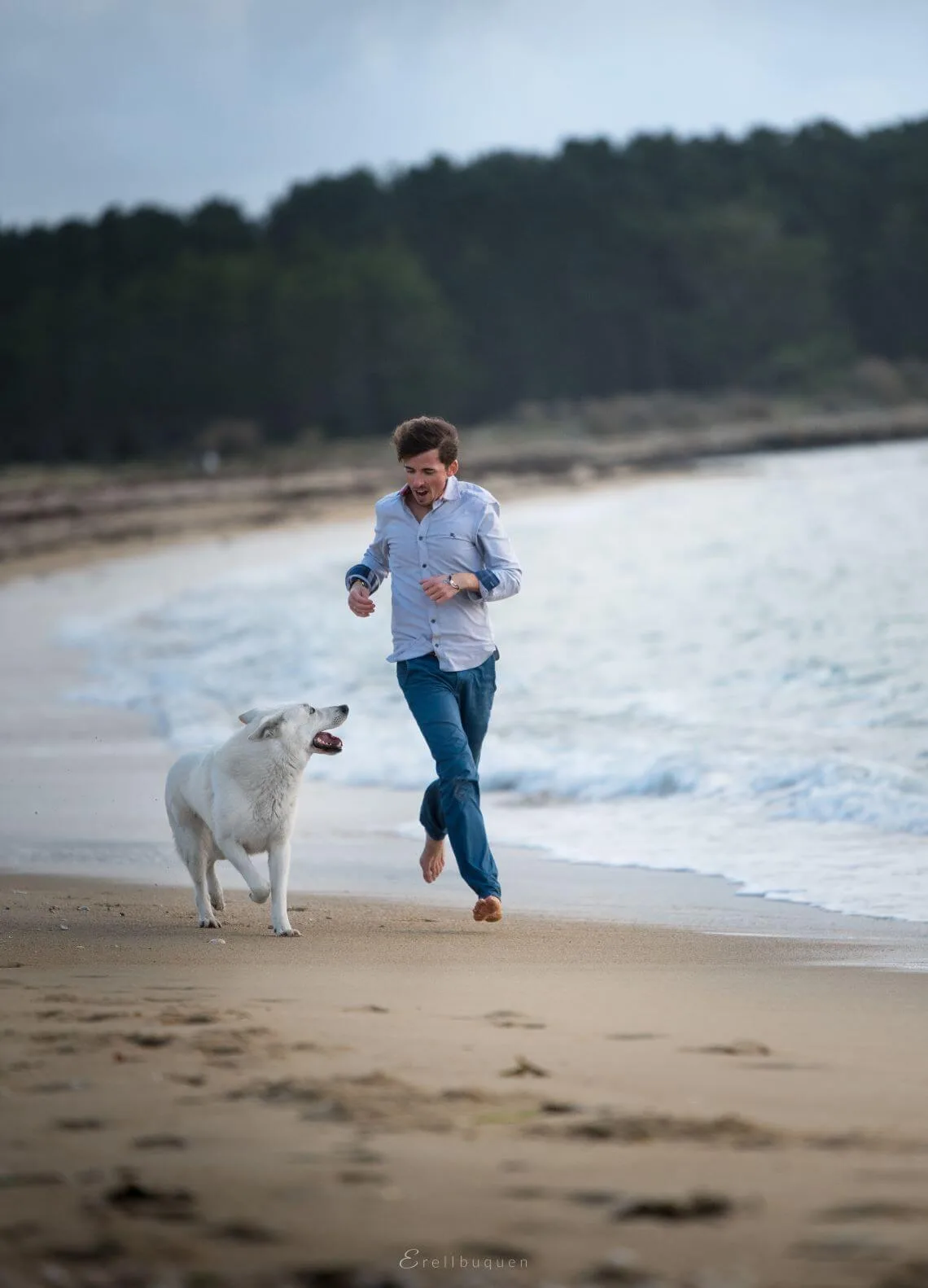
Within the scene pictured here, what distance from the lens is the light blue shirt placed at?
257 inches

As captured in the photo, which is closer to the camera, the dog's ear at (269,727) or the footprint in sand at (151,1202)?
the footprint in sand at (151,1202)

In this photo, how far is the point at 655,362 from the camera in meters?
81.6

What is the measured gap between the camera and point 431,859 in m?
7.00

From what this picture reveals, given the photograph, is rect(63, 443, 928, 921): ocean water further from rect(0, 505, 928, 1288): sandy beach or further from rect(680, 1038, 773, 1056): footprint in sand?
rect(680, 1038, 773, 1056): footprint in sand

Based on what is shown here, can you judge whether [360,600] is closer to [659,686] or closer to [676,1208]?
[676,1208]

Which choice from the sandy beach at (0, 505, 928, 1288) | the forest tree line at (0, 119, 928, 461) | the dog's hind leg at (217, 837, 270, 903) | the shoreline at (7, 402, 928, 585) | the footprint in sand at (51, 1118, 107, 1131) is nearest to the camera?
the sandy beach at (0, 505, 928, 1288)

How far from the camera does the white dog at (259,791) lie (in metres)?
6.55

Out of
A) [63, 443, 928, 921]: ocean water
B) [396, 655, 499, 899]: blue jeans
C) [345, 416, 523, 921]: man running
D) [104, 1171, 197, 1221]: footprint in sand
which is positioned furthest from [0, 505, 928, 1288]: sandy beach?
[63, 443, 928, 921]: ocean water

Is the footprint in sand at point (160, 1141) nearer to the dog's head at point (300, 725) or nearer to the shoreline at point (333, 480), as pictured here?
the dog's head at point (300, 725)

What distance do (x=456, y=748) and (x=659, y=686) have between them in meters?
→ 8.33

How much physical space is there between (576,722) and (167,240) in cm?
7390

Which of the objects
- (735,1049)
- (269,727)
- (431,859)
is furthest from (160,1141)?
(431,859)

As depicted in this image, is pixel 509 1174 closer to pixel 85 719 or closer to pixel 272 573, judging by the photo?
pixel 85 719

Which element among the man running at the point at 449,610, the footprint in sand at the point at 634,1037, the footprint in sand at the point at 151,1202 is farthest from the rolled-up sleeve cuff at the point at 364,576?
the footprint in sand at the point at 151,1202
